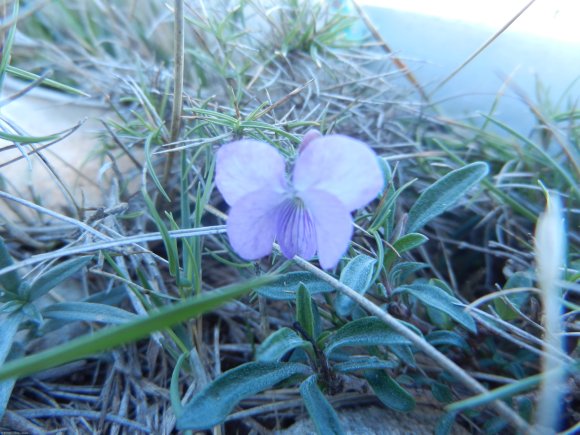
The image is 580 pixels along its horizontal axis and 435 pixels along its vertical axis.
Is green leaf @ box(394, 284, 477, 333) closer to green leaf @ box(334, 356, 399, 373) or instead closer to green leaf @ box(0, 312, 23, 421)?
green leaf @ box(334, 356, 399, 373)

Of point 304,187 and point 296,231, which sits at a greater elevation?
Result: point 304,187

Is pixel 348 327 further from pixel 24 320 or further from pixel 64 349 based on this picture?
pixel 24 320

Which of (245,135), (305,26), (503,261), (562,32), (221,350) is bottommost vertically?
(221,350)

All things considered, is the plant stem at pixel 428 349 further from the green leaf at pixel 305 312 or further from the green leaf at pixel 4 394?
the green leaf at pixel 4 394

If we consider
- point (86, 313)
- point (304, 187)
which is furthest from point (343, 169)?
point (86, 313)

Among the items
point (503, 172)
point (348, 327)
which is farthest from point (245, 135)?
point (503, 172)

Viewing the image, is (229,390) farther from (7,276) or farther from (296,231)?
(7,276)
